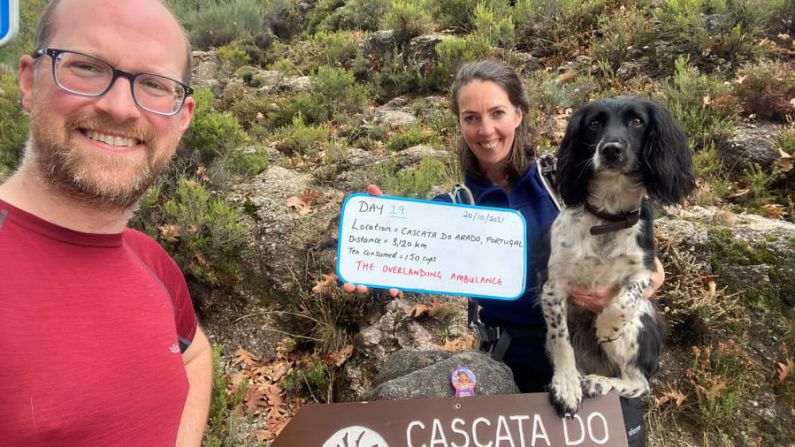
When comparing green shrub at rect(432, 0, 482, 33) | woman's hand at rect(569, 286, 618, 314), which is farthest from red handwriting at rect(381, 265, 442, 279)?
green shrub at rect(432, 0, 482, 33)

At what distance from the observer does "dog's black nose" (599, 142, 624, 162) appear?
192 cm

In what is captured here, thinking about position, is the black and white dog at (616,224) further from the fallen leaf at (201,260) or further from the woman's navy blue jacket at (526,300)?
the fallen leaf at (201,260)

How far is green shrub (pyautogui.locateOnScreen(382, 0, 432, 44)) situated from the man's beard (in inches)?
318

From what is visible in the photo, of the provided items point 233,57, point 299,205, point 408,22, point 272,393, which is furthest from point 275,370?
point 233,57

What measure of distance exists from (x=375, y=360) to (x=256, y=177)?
276cm

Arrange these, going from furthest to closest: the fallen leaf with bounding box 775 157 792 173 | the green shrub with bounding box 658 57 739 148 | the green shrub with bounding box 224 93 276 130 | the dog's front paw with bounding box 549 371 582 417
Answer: the green shrub with bounding box 224 93 276 130, the green shrub with bounding box 658 57 739 148, the fallen leaf with bounding box 775 157 792 173, the dog's front paw with bounding box 549 371 582 417

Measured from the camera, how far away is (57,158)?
1.19m

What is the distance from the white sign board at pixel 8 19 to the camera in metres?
1.19

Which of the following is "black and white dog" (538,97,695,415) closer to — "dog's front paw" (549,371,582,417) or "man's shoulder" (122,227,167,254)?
"dog's front paw" (549,371,582,417)

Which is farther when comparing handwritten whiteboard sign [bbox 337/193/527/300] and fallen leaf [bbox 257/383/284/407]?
fallen leaf [bbox 257/383/284/407]

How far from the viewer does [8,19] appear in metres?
1.20

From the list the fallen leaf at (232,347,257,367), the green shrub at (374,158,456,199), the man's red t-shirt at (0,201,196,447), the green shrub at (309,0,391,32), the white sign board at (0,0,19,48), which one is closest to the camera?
the man's red t-shirt at (0,201,196,447)

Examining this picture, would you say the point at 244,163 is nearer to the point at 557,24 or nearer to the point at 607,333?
the point at 607,333

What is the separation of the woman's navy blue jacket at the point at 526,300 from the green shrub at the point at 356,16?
9.24 meters
